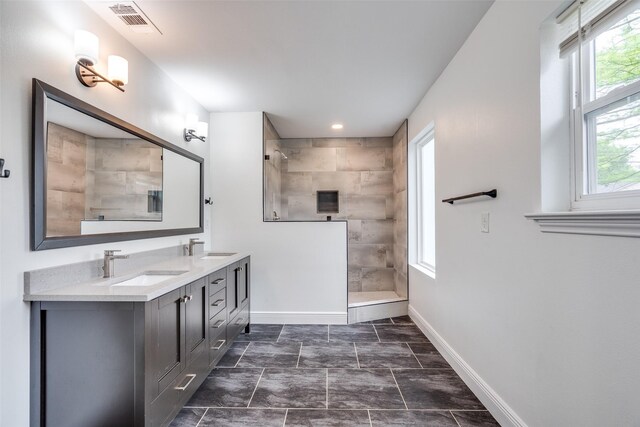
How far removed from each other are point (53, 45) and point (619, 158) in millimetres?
2551

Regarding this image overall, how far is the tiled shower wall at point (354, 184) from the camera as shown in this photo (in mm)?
4699

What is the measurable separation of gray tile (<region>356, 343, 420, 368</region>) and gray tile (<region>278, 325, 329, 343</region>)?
0.43m

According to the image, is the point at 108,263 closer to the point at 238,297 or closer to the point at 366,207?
the point at 238,297

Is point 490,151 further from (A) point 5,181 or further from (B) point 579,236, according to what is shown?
(A) point 5,181

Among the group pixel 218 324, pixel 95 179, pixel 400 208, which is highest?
pixel 95 179

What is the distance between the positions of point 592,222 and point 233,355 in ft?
8.67

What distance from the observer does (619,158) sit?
1.17 metres

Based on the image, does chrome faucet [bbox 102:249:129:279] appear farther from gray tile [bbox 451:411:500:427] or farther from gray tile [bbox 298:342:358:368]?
gray tile [bbox 451:411:500:427]

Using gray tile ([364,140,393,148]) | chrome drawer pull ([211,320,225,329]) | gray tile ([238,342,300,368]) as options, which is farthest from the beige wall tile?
chrome drawer pull ([211,320,225,329])

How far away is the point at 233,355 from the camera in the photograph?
8.96 ft

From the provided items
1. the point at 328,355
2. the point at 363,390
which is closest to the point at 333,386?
the point at 363,390

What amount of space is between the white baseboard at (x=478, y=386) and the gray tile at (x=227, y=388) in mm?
1493

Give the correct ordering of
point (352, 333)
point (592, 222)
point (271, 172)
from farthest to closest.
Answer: point (271, 172) < point (352, 333) < point (592, 222)

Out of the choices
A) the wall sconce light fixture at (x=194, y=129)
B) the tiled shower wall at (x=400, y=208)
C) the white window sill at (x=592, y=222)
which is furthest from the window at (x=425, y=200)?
the wall sconce light fixture at (x=194, y=129)
